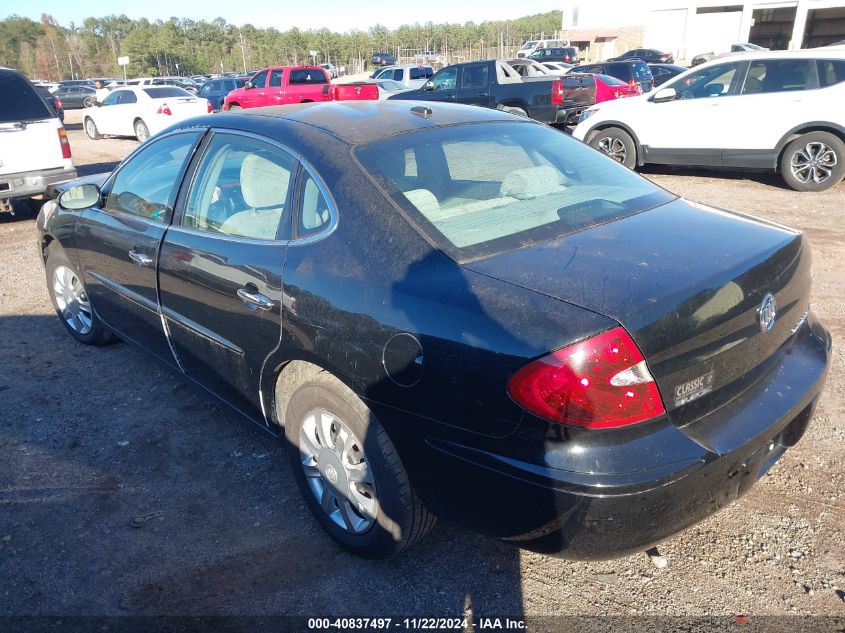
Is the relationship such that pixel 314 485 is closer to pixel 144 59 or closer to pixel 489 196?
pixel 489 196

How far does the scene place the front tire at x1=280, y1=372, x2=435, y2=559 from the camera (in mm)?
2373

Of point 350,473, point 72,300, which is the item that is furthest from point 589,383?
point 72,300

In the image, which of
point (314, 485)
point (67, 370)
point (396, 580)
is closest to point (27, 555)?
point (314, 485)

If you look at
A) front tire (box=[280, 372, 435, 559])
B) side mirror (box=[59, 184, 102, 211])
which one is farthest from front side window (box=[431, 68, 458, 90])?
front tire (box=[280, 372, 435, 559])

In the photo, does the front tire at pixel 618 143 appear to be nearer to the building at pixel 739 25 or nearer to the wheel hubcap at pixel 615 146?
the wheel hubcap at pixel 615 146

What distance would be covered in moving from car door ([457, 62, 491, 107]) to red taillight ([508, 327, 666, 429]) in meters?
13.5

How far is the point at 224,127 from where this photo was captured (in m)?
3.24

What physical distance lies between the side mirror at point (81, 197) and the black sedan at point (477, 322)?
30.6 inches

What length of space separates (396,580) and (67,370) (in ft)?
10.1

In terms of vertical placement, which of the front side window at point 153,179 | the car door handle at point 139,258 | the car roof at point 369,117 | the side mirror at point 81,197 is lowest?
the car door handle at point 139,258

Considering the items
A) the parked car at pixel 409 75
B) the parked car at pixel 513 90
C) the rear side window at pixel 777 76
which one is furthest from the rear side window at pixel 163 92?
the rear side window at pixel 777 76

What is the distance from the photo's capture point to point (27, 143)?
8.30 metres

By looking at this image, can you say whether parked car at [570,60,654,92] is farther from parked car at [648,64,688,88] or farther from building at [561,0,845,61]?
building at [561,0,845,61]

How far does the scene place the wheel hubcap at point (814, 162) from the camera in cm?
884
